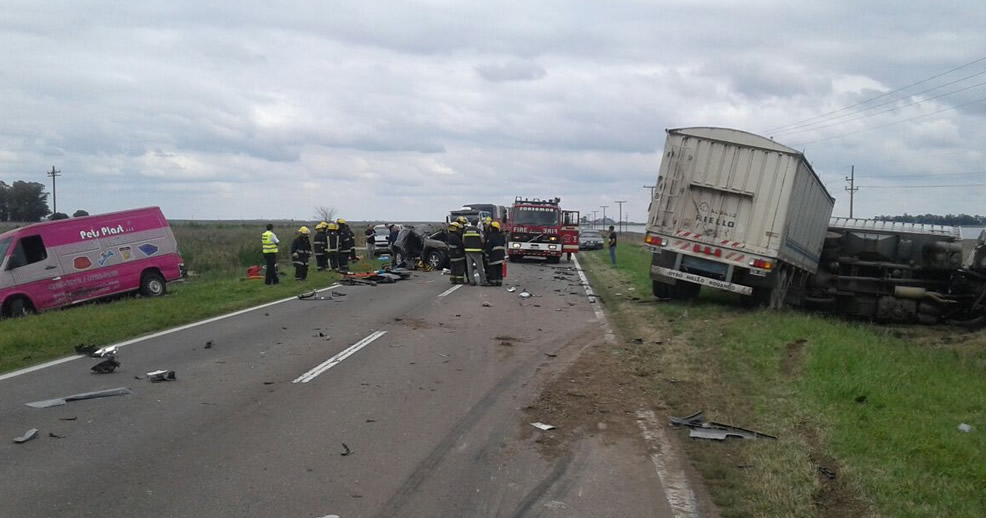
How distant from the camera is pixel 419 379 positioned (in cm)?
981

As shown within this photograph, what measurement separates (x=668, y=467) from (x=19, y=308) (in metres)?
16.4

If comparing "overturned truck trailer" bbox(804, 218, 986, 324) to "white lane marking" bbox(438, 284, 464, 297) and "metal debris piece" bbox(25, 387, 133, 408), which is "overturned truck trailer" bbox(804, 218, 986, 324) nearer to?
"white lane marking" bbox(438, 284, 464, 297)

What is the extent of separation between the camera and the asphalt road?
18.3ft

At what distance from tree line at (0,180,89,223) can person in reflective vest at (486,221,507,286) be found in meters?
56.8

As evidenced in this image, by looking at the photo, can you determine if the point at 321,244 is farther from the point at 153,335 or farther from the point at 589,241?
the point at 589,241

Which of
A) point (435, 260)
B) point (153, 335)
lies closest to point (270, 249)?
point (435, 260)

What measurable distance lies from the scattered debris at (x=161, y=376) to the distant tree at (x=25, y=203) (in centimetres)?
6591

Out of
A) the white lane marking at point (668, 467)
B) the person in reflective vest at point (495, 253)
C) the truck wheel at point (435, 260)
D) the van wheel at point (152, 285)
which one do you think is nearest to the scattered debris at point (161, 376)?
the white lane marking at point (668, 467)

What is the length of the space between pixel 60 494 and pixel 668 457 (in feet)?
15.2

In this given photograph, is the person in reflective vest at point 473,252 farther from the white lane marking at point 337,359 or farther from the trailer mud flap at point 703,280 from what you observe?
the white lane marking at point 337,359

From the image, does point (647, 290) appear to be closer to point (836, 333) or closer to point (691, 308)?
point (691, 308)

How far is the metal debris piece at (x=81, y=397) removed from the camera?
326 inches

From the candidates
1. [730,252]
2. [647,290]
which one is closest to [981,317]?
[730,252]

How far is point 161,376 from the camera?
9617mm
